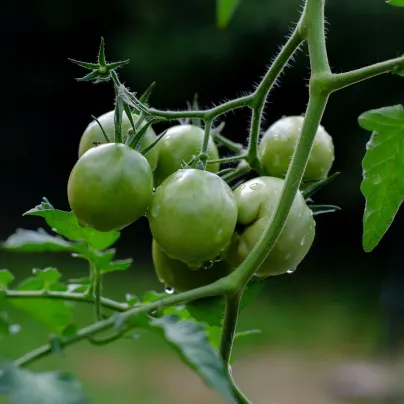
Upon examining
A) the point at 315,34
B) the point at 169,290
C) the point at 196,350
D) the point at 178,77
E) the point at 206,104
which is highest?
the point at 315,34

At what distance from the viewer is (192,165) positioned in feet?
1.56

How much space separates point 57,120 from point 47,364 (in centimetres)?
302

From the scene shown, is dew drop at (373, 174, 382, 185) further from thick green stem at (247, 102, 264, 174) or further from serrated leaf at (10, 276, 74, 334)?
serrated leaf at (10, 276, 74, 334)

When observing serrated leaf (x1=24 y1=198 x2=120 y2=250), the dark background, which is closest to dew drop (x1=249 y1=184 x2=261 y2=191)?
serrated leaf (x1=24 y1=198 x2=120 y2=250)

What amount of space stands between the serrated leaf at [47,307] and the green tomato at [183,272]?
0.22ft

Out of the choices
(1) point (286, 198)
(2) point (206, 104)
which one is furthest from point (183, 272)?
(2) point (206, 104)

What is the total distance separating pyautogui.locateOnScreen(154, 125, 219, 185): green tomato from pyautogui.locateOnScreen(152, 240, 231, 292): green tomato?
2.0 inches

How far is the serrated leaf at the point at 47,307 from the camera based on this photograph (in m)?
0.48

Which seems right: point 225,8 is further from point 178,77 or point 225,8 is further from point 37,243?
point 178,77

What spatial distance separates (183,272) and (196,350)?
191mm

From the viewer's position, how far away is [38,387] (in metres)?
0.30

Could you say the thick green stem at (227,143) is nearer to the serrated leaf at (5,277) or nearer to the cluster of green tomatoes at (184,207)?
the cluster of green tomatoes at (184,207)

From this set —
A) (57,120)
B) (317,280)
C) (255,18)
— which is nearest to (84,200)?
(255,18)

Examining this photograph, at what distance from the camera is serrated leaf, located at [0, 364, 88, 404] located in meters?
0.30
